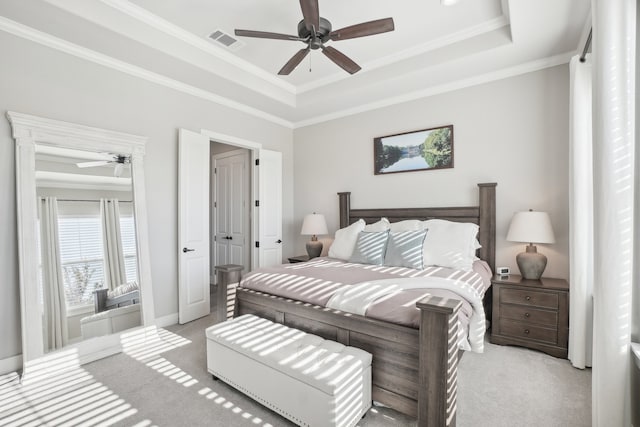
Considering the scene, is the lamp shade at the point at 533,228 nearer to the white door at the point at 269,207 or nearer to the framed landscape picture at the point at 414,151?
the framed landscape picture at the point at 414,151

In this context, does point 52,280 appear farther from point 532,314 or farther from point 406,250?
point 532,314

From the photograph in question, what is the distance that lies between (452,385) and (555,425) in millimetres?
759

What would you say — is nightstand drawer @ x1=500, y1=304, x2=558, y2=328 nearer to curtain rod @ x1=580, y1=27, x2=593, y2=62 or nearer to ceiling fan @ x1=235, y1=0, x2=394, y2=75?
curtain rod @ x1=580, y1=27, x2=593, y2=62

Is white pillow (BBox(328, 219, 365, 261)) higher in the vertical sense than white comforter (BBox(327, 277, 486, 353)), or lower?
higher

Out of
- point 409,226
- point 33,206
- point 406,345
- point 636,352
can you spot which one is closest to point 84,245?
point 33,206

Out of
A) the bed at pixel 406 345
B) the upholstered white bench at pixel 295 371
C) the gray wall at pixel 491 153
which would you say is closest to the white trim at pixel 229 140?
the gray wall at pixel 491 153

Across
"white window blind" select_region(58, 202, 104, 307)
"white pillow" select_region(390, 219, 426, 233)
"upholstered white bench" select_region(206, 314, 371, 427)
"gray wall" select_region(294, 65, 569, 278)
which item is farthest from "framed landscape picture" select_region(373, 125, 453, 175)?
"white window blind" select_region(58, 202, 104, 307)

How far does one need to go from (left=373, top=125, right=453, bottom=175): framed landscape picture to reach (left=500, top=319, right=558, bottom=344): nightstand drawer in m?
1.84

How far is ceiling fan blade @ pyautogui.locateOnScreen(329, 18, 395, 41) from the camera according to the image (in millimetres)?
2189

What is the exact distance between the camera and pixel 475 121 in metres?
3.56

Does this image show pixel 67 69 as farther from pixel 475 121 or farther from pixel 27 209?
pixel 475 121

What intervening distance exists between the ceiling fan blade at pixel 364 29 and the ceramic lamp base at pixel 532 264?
243 centimetres

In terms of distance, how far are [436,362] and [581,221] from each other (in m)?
1.92

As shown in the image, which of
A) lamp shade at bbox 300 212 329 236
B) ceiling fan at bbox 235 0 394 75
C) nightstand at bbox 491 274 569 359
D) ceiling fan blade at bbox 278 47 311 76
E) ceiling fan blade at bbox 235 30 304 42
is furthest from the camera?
lamp shade at bbox 300 212 329 236
